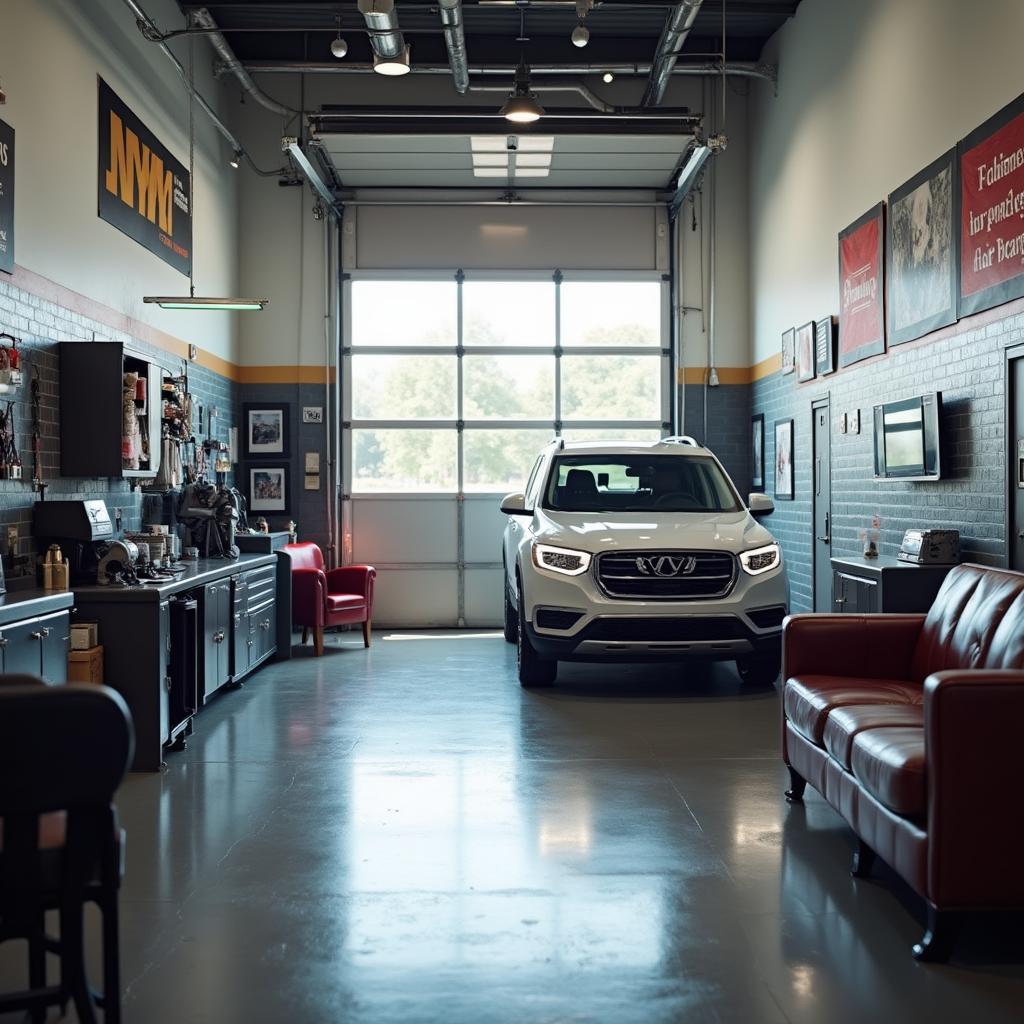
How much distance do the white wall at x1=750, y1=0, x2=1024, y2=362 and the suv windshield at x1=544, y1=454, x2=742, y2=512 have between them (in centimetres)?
207

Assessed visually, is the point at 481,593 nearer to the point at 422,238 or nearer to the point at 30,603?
the point at 422,238

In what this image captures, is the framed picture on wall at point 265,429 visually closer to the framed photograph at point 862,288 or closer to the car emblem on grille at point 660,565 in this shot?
the car emblem on grille at point 660,565

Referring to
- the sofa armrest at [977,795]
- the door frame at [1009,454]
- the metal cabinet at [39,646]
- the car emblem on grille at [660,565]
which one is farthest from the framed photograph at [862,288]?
the metal cabinet at [39,646]

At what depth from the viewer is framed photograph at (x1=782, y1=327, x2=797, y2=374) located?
10.5m

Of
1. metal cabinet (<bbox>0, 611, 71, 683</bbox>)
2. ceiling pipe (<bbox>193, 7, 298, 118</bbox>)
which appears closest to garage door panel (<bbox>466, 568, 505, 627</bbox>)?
ceiling pipe (<bbox>193, 7, 298, 118</bbox>)

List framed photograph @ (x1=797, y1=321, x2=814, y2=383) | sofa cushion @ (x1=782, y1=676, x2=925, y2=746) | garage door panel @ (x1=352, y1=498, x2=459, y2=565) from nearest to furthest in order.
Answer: sofa cushion @ (x1=782, y1=676, x2=925, y2=746), framed photograph @ (x1=797, y1=321, x2=814, y2=383), garage door panel @ (x1=352, y1=498, x2=459, y2=565)

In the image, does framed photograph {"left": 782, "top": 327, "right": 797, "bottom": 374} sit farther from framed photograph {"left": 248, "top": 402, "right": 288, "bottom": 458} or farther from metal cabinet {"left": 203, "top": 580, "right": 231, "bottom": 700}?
metal cabinet {"left": 203, "top": 580, "right": 231, "bottom": 700}

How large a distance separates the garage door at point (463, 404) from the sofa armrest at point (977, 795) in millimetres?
9262

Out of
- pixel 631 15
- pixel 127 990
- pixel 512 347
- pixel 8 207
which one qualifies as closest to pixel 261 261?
pixel 512 347

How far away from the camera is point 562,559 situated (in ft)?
25.1

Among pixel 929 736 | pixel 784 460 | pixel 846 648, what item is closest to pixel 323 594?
pixel 784 460

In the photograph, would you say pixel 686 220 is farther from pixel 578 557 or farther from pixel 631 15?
pixel 578 557

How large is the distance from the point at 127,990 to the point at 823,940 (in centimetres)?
205

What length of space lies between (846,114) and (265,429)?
6.71m
